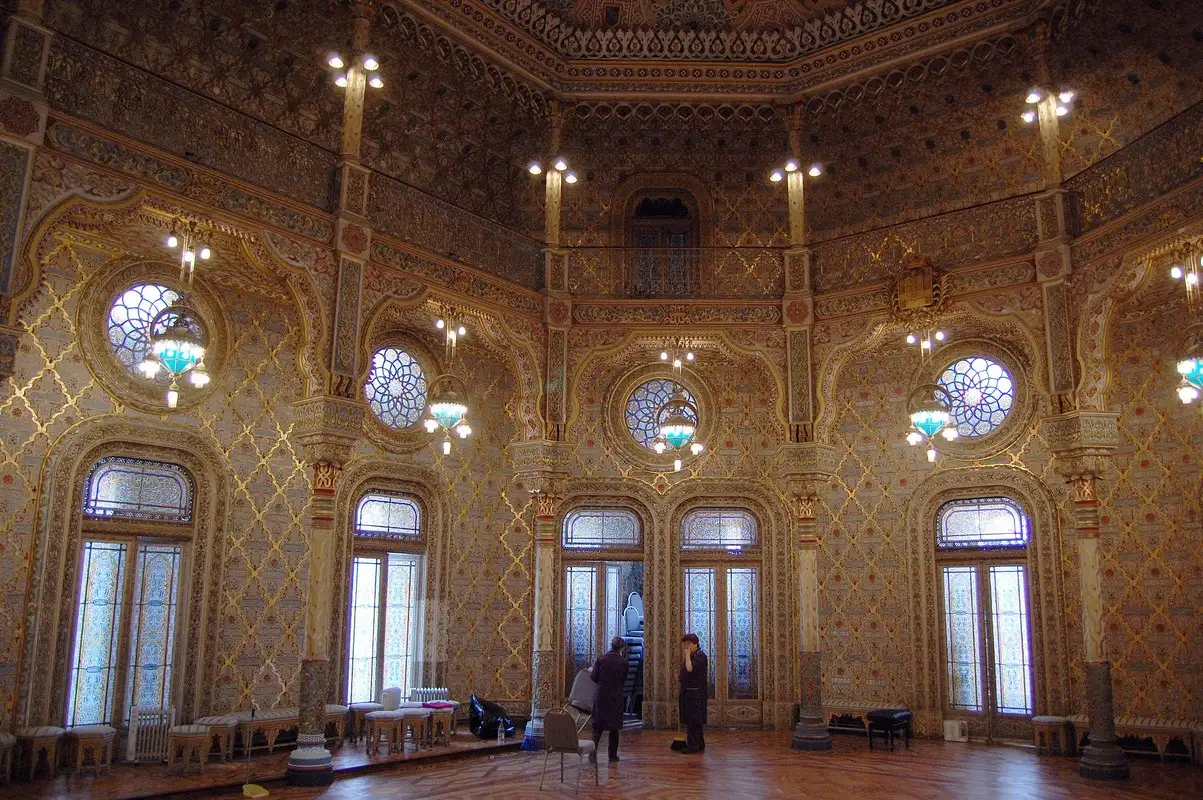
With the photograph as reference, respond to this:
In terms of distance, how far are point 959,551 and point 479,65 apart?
10.6 m

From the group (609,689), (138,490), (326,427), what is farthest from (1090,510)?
(138,490)

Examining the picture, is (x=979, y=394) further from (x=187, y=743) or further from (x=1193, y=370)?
(x=187, y=743)

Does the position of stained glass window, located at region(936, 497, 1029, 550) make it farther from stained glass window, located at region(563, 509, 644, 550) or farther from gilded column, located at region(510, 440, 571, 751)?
gilded column, located at region(510, 440, 571, 751)

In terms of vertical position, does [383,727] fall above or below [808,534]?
below

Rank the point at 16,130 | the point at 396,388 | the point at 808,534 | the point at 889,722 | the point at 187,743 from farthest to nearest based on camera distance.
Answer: the point at 396,388 < the point at 808,534 < the point at 889,722 < the point at 187,743 < the point at 16,130

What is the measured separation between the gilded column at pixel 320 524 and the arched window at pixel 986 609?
9.47m

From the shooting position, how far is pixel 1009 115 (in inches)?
618

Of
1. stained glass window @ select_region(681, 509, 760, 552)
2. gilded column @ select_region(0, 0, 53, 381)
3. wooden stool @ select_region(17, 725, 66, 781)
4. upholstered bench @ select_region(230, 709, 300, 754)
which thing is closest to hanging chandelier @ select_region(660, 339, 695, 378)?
stained glass window @ select_region(681, 509, 760, 552)

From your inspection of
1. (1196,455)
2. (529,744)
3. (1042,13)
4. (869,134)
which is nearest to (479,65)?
(869,134)

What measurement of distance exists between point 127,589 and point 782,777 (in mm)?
8380

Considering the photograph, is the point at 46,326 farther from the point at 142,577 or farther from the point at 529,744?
the point at 529,744

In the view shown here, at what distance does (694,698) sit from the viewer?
13297mm

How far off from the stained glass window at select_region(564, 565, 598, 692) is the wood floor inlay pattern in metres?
2.58

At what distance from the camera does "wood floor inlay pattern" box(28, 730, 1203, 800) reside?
10.5 meters
